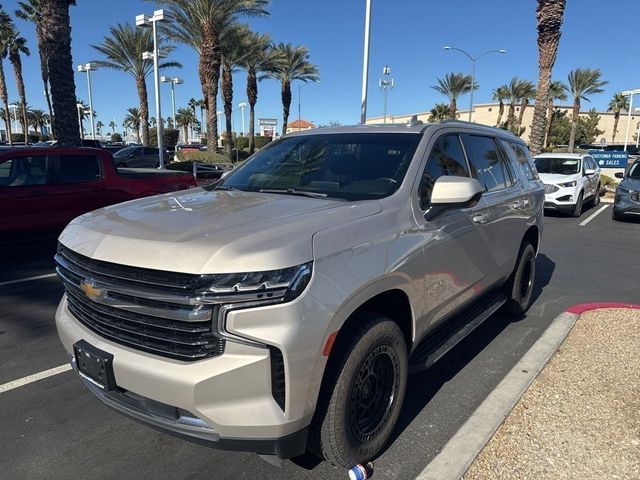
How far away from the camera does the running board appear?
3187 mm

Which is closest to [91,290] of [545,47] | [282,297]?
[282,297]

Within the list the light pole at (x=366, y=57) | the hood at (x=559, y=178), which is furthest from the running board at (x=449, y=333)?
the light pole at (x=366, y=57)

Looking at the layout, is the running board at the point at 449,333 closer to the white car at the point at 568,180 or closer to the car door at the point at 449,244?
the car door at the point at 449,244

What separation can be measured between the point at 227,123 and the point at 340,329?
3759cm

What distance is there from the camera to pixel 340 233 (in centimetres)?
246

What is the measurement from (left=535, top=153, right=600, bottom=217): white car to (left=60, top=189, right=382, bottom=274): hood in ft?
36.9

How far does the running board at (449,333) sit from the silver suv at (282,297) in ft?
0.07

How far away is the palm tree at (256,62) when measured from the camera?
37.1 m

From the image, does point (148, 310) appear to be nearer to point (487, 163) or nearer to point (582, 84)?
point (487, 163)

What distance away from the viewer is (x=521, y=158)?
537cm

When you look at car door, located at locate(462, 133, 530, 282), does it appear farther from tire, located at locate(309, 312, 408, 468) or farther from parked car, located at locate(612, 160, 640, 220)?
parked car, located at locate(612, 160, 640, 220)

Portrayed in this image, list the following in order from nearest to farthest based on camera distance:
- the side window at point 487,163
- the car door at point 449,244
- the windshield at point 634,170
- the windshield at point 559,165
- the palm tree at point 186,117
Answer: the car door at point 449,244, the side window at point 487,163, the windshield at point 634,170, the windshield at point 559,165, the palm tree at point 186,117

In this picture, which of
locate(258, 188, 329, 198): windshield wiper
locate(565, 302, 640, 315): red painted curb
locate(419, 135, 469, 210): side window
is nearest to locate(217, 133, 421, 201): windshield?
locate(258, 188, 329, 198): windshield wiper

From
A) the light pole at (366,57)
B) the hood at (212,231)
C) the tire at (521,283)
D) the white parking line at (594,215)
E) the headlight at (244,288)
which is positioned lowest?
the white parking line at (594,215)
